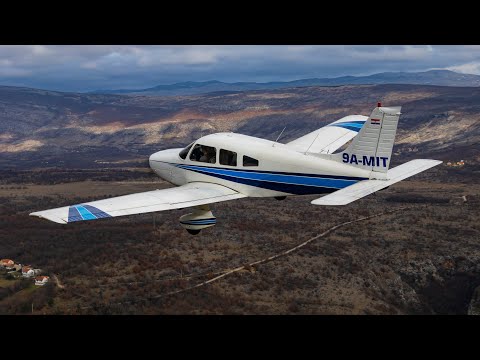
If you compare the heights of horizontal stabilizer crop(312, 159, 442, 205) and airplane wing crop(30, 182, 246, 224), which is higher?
horizontal stabilizer crop(312, 159, 442, 205)

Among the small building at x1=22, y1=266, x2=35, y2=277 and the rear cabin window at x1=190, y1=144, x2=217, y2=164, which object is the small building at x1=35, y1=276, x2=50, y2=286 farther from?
the rear cabin window at x1=190, y1=144, x2=217, y2=164

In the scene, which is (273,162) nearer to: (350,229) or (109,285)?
(109,285)

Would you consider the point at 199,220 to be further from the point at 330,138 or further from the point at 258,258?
the point at 258,258

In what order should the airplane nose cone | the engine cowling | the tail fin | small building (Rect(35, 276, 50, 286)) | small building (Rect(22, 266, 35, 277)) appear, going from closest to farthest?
the tail fin
the engine cowling
the airplane nose cone
small building (Rect(35, 276, 50, 286))
small building (Rect(22, 266, 35, 277))

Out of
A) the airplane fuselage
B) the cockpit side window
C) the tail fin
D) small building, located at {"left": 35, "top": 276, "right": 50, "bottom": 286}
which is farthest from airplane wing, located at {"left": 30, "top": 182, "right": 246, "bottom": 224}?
small building, located at {"left": 35, "top": 276, "right": 50, "bottom": 286}

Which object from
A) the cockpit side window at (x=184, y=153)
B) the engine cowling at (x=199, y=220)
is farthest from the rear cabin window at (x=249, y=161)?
the cockpit side window at (x=184, y=153)

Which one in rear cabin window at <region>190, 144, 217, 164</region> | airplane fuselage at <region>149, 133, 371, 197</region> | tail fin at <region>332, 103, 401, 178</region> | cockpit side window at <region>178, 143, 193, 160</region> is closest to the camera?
tail fin at <region>332, 103, 401, 178</region>

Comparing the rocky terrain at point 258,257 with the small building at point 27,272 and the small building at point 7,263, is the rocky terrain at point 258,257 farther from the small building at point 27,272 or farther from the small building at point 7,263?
the small building at point 7,263

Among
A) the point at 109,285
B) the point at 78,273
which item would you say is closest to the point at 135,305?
the point at 109,285
